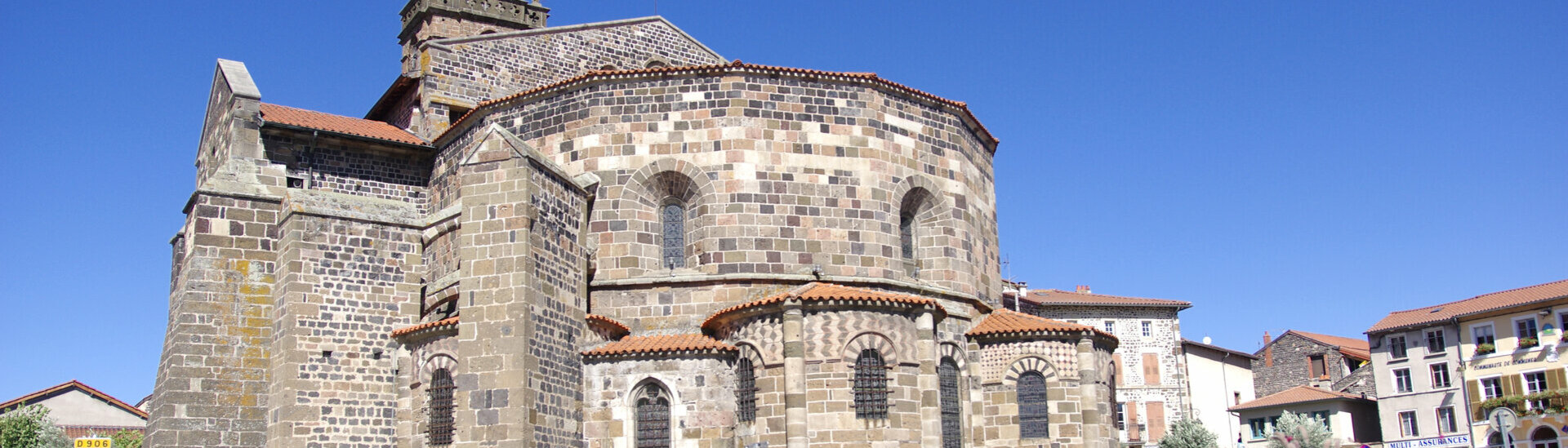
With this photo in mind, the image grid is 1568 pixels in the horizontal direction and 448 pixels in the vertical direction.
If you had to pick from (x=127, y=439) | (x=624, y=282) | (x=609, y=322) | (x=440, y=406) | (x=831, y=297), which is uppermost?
(x=624, y=282)

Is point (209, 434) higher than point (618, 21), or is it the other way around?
point (618, 21)

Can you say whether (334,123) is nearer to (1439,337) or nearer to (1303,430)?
(1303,430)

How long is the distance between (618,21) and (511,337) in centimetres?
1490

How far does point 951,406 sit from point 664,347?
5628 millimetres

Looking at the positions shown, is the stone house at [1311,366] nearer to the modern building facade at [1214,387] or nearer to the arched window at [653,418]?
the modern building facade at [1214,387]

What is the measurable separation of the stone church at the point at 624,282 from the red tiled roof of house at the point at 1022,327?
2.8 inches

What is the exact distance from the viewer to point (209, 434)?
22.1 m

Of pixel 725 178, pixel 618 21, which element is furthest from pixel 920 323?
pixel 618 21

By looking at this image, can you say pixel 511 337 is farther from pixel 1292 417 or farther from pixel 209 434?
pixel 1292 417

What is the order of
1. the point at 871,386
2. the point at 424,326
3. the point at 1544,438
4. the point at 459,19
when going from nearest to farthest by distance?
the point at 871,386
the point at 424,326
the point at 459,19
the point at 1544,438

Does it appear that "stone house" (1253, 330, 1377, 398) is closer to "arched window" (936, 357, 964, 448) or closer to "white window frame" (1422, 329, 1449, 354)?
"white window frame" (1422, 329, 1449, 354)

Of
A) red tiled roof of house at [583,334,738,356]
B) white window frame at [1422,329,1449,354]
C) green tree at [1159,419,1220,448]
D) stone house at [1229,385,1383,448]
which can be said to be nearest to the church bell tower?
red tiled roof of house at [583,334,738,356]

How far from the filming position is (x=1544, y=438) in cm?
4250

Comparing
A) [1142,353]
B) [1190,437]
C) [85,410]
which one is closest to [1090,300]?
[1142,353]
